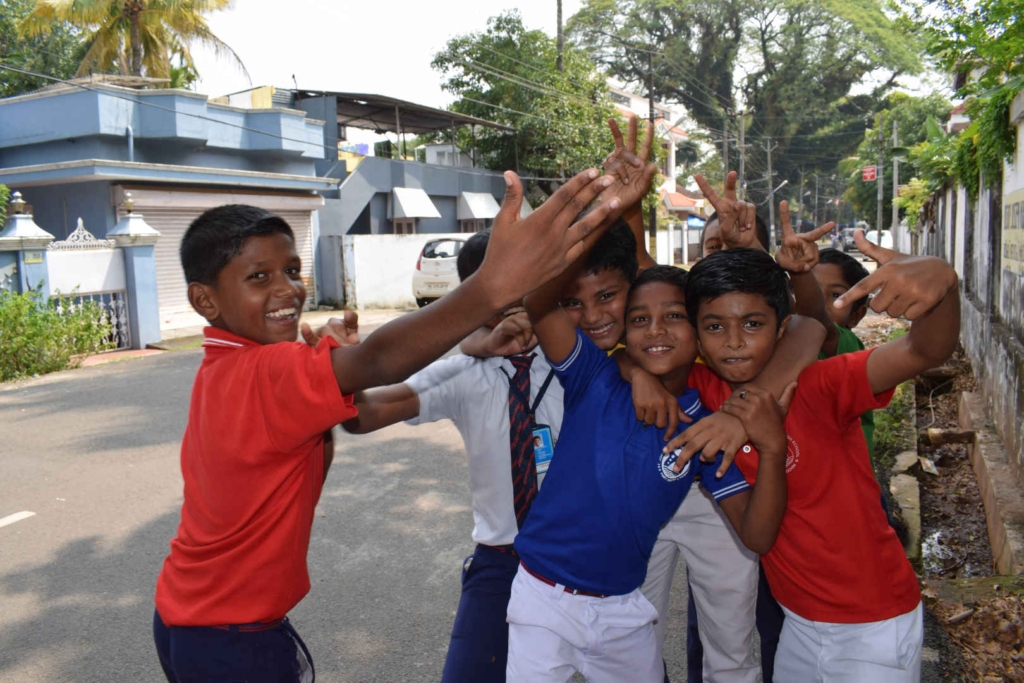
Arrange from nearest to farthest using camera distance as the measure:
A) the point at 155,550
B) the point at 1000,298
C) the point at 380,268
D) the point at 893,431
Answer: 1. the point at 155,550
2. the point at 1000,298
3. the point at 893,431
4. the point at 380,268

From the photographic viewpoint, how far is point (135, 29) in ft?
60.0

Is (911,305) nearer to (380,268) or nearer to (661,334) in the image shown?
(661,334)

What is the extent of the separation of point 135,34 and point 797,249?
19876 millimetres

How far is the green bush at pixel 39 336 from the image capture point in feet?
32.8

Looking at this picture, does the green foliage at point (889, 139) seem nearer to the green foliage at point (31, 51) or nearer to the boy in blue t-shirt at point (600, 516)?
the green foliage at point (31, 51)

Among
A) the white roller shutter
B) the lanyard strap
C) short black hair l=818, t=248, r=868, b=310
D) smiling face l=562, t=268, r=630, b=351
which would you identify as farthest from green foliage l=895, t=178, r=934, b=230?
the lanyard strap

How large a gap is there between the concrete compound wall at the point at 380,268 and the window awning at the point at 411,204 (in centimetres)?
281

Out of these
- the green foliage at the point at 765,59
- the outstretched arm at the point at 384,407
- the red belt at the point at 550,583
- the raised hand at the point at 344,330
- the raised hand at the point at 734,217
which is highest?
the green foliage at the point at 765,59

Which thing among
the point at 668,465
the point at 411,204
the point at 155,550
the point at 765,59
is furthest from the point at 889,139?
the point at 668,465

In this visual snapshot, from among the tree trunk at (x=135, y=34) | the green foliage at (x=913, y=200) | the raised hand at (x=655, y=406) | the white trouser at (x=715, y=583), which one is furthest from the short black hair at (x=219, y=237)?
the tree trunk at (x=135, y=34)

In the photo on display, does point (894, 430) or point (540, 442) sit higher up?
point (540, 442)

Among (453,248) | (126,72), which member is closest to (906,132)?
(453,248)

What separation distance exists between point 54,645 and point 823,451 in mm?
3253

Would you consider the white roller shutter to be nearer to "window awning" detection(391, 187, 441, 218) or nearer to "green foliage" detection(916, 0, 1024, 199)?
"window awning" detection(391, 187, 441, 218)
